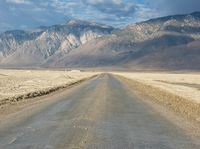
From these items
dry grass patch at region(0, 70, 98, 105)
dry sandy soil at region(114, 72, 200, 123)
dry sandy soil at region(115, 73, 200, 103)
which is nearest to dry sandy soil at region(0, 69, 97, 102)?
dry grass patch at region(0, 70, 98, 105)

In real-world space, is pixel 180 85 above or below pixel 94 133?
below

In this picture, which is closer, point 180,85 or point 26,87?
point 26,87

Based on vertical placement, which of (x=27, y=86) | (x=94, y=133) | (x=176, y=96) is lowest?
(x=27, y=86)

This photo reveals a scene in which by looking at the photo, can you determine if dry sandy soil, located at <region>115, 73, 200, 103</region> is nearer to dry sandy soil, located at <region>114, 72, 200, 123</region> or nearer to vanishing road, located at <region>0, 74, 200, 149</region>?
dry sandy soil, located at <region>114, 72, 200, 123</region>

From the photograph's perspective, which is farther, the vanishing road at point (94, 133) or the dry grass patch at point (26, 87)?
the dry grass patch at point (26, 87)

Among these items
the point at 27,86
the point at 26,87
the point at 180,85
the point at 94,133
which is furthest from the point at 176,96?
the point at 180,85

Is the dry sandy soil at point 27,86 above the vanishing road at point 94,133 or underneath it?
underneath

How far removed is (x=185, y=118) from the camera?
20.2 metres

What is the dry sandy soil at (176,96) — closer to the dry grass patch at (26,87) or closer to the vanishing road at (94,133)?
the vanishing road at (94,133)

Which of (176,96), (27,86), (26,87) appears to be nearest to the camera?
(176,96)

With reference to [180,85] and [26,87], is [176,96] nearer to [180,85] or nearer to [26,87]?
[26,87]

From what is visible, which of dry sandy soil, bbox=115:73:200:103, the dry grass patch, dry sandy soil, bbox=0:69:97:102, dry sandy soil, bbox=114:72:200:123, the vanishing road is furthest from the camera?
dry sandy soil, bbox=115:73:200:103

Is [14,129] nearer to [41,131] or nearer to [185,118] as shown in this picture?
[41,131]

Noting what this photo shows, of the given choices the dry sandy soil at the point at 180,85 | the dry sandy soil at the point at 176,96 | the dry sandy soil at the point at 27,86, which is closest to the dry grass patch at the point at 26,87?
the dry sandy soil at the point at 27,86
